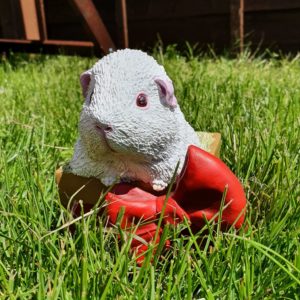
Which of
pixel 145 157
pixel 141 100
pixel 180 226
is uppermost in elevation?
pixel 141 100

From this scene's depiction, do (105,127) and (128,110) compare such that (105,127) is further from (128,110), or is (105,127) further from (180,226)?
(180,226)

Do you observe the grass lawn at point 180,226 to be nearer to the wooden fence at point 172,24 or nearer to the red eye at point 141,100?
the red eye at point 141,100

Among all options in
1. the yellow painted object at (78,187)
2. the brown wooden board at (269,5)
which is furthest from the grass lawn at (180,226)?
the brown wooden board at (269,5)

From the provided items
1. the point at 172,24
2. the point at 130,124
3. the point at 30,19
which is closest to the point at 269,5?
the point at 172,24

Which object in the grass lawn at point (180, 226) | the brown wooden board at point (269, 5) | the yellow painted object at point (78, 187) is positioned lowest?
the grass lawn at point (180, 226)

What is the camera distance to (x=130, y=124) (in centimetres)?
83

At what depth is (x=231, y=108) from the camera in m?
1.68

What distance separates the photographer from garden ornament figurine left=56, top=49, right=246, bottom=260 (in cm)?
84

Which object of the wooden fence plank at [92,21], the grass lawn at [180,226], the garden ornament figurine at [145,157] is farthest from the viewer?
the wooden fence plank at [92,21]

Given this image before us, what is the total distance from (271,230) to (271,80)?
5.18ft

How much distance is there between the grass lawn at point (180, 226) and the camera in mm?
740

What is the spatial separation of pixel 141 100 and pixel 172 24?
10.8 ft

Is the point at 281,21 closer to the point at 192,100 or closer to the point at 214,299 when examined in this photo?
the point at 192,100

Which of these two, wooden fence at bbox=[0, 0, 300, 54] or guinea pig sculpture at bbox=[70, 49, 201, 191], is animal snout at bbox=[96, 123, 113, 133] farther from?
wooden fence at bbox=[0, 0, 300, 54]
